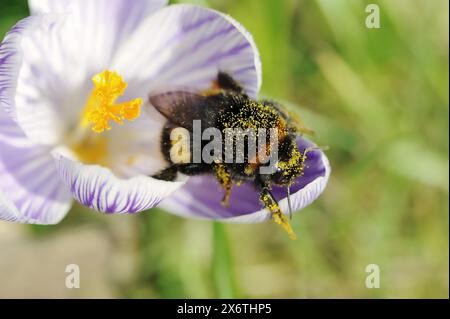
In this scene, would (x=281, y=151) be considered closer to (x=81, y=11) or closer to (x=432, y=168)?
(x=81, y=11)

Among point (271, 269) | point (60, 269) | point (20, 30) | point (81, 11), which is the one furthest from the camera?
point (271, 269)

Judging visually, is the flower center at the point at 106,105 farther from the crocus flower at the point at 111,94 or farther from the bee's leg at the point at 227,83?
the bee's leg at the point at 227,83

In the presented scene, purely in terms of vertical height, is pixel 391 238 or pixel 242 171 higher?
pixel 242 171

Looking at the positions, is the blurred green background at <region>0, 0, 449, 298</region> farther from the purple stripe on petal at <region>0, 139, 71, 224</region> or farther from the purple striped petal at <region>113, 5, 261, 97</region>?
the purple stripe on petal at <region>0, 139, 71, 224</region>

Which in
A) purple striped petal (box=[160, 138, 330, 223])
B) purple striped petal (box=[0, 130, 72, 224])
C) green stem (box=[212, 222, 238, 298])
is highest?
purple striped petal (box=[0, 130, 72, 224])

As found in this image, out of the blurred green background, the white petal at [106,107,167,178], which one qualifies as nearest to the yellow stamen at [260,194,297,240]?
the white petal at [106,107,167,178]

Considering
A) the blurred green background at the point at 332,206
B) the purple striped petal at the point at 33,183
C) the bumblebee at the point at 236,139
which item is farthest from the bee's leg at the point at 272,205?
the blurred green background at the point at 332,206
